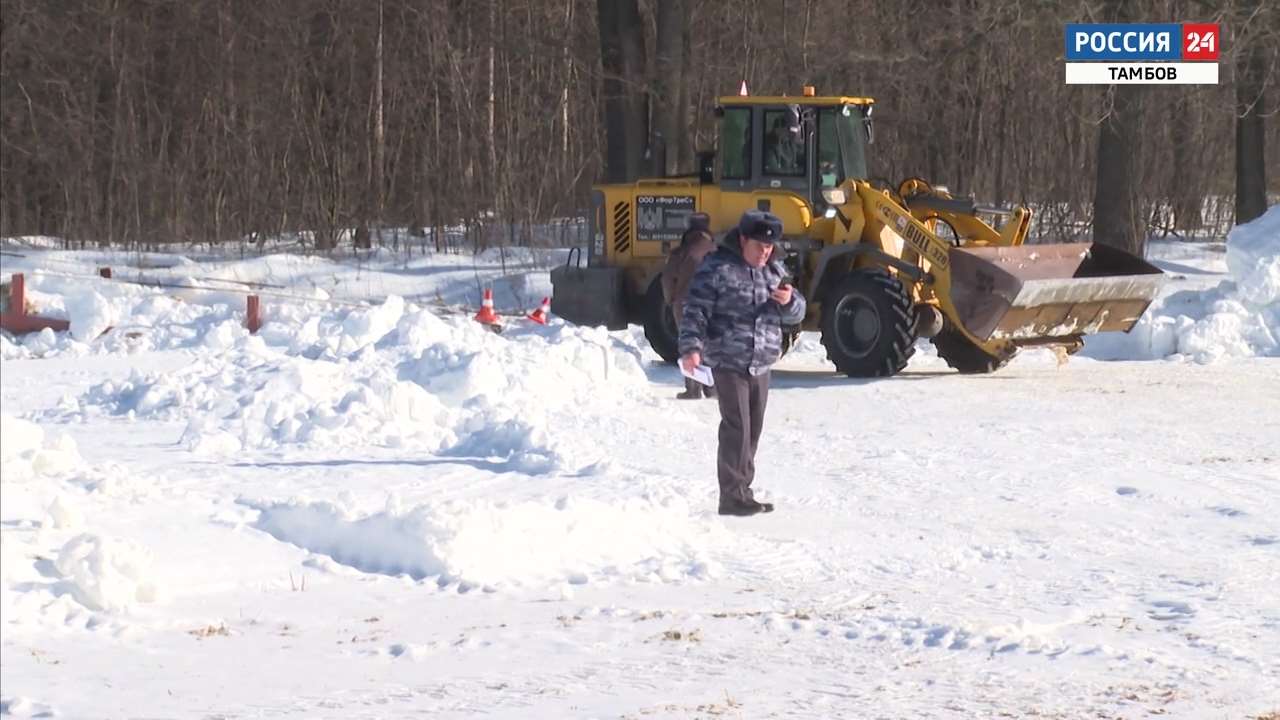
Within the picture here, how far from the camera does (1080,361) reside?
20375 mm

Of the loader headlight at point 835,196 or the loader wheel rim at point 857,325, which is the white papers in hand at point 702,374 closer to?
the loader wheel rim at point 857,325

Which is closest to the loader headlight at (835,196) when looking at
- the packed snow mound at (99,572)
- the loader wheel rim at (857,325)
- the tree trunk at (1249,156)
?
the loader wheel rim at (857,325)

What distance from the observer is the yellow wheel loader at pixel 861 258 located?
17.9m

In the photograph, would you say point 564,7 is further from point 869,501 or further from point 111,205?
point 869,501

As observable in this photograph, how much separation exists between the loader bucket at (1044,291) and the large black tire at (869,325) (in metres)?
0.53

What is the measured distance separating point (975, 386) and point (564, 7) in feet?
84.0

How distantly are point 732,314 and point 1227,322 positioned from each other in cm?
1138

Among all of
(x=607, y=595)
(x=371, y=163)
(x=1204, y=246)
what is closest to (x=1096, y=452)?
(x=607, y=595)

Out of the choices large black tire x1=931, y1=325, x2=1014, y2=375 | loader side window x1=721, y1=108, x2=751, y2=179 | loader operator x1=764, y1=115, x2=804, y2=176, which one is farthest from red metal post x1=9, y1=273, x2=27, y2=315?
large black tire x1=931, y1=325, x2=1014, y2=375

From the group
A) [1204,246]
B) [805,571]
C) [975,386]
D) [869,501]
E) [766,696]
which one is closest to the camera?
[766,696]

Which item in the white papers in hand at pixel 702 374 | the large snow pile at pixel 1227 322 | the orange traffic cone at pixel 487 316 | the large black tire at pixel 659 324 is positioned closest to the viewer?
the white papers in hand at pixel 702 374

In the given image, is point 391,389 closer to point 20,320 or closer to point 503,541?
point 503,541

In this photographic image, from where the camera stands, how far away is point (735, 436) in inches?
427

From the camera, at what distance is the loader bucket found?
690 inches
